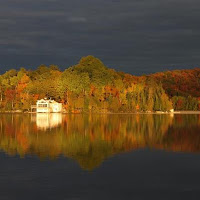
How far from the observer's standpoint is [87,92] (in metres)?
100

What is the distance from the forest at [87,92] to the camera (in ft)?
324

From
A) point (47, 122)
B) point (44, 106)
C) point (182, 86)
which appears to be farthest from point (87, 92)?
point (47, 122)

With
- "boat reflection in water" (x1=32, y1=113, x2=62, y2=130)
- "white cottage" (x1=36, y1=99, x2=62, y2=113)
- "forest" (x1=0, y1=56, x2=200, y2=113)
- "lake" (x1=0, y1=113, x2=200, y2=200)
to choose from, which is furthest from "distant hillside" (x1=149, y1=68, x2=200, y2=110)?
"lake" (x1=0, y1=113, x2=200, y2=200)

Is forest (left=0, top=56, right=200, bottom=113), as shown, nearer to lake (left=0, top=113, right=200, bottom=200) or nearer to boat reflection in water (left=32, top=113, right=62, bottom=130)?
boat reflection in water (left=32, top=113, right=62, bottom=130)

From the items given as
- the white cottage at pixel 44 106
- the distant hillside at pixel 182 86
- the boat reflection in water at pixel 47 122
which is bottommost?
the boat reflection in water at pixel 47 122

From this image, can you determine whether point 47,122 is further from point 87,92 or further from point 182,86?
point 182,86

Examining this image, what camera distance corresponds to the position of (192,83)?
12925 cm

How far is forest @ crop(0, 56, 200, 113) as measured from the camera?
98.7 meters

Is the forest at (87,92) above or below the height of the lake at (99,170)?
above

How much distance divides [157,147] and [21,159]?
9.12 meters

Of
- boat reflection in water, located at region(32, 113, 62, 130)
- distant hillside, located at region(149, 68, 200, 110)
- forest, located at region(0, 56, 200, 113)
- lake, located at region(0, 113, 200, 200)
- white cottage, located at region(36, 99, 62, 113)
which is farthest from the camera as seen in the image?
distant hillside, located at region(149, 68, 200, 110)

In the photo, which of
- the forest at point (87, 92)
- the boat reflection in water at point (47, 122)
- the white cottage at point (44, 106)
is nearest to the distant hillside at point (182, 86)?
the forest at point (87, 92)

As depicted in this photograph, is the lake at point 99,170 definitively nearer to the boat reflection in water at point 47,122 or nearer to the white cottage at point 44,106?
the boat reflection in water at point 47,122

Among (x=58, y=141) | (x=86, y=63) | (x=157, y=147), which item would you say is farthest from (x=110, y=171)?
(x=86, y=63)
